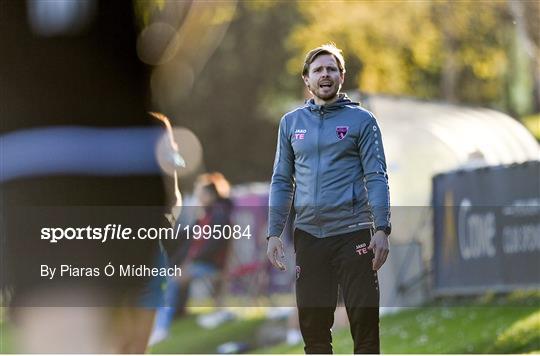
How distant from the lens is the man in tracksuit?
512cm

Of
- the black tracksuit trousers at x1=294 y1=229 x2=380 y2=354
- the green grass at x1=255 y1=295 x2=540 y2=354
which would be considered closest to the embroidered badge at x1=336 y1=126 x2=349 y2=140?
the black tracksuit trousers at x1=294 y1=229 x2=380 y2=354

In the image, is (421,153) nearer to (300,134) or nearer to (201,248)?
(201,248)

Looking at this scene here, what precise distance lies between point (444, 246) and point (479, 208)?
1.03 feet

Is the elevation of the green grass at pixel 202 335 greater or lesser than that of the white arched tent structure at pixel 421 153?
lesser

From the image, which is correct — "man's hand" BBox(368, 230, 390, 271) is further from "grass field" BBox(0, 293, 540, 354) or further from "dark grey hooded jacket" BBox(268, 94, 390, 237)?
"grass field" BBox(0, 293, 540, 354)

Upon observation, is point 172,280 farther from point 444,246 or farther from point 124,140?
point 444,246

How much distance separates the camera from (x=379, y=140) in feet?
16.9

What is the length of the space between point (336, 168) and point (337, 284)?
1.42ft

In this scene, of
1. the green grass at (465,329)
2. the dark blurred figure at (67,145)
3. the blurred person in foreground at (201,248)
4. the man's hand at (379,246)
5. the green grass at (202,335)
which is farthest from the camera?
the green grass at (202,335)

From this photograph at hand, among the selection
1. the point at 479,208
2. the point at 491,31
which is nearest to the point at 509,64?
the point at 491,31

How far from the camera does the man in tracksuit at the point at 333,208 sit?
512 centimetres

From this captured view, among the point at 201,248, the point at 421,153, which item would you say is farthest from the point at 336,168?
the point at 421,153

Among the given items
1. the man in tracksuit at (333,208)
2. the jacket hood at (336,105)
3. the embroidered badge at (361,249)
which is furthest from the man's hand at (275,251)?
the jacket hood at (336,105)

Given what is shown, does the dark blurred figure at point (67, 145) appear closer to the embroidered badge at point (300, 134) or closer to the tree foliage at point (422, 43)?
the tree foliage at point (422, 43)
